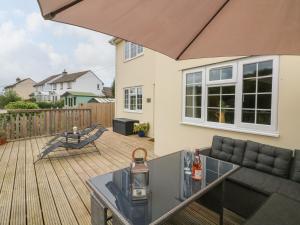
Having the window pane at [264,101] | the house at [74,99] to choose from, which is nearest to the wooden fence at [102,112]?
the window pane at [264,101]

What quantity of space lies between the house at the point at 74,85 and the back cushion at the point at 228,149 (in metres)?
29.0

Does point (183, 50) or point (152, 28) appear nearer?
point (152, 28)

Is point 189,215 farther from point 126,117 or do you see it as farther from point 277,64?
point 126,117

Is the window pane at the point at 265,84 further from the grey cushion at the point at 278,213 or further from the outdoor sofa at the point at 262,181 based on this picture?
the grey cushion at the point at 278,213

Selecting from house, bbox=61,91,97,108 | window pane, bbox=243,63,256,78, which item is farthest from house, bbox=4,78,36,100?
window pane, bbox=243,63,256,78

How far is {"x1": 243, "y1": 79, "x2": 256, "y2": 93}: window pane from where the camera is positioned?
3.55 meters

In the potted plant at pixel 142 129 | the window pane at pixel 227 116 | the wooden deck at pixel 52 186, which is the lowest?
the wooden deck at pixel 52 186

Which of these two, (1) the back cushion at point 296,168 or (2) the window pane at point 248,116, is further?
(2) the window pane at point 248,116

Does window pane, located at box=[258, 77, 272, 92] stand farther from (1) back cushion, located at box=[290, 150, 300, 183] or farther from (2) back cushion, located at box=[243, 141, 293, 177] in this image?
(1) back cushion, located at box=[290, 150, 300, 183]

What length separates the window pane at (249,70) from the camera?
140 inches

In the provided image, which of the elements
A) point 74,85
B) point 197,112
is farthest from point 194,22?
point 74,85

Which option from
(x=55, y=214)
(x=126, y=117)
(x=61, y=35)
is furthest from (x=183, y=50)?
(x=61, y=35)

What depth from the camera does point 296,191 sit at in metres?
2.43

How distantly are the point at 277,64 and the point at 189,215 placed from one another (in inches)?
112
